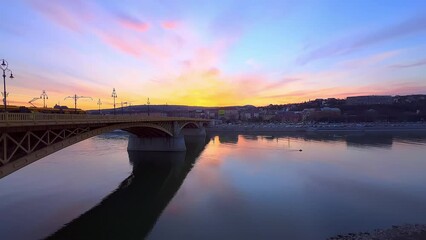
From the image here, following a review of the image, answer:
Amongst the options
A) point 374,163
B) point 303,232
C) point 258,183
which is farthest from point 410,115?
point 303,232

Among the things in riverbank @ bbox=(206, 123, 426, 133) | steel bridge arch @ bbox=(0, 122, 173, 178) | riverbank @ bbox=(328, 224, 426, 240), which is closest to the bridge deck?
steel bridge arch @ bbox=(0, 122, 173, 178)

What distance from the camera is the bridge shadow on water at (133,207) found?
16.4m

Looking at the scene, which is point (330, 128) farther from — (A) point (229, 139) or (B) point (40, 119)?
(B) point (40, 119)

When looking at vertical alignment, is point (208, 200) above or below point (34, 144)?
below

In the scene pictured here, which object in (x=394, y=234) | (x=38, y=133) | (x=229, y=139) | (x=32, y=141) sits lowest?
(x=394, y=234)

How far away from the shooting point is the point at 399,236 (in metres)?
14.9

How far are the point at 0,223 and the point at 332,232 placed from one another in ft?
56.8

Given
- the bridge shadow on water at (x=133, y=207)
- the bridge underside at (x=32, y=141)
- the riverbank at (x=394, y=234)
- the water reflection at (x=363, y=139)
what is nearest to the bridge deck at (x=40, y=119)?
the bridge underside at (x=32, y=141)

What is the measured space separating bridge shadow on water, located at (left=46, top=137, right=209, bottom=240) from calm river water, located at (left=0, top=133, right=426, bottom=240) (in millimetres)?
57

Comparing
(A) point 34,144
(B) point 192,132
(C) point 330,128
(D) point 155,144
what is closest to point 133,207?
(A) point 34,144

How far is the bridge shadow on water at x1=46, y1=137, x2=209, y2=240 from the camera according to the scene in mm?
16359

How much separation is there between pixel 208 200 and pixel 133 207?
5.17m

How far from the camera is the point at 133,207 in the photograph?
2131cm

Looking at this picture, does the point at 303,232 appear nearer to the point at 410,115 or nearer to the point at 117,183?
the point at 117,183
